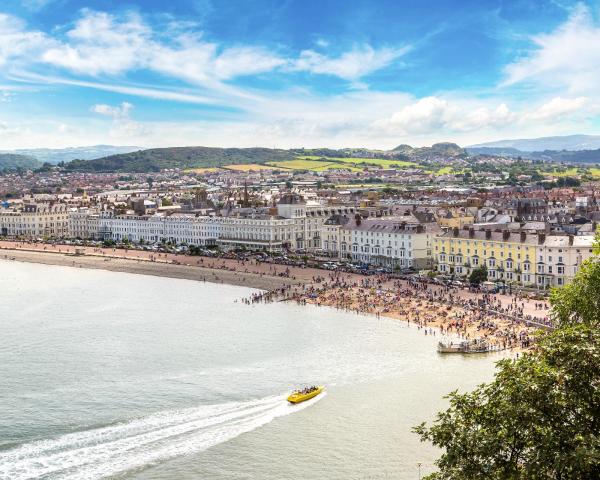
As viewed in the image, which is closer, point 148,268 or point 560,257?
point 560,257

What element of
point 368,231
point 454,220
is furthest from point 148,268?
point 454,220

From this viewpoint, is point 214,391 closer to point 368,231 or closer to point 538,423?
point 538,423

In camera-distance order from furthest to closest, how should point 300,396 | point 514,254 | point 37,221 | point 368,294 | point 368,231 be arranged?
point 37,221 < point 368,231 < point 514,254 < point 368,294 < point 300,396

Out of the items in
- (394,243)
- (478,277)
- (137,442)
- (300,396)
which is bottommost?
(137,442)

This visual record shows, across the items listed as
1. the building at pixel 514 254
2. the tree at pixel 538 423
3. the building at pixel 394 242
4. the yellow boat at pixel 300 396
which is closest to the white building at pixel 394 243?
the building at pixel 394 242

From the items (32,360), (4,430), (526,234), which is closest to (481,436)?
→ (4,430)

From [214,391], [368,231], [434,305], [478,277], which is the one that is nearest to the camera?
[214,391]

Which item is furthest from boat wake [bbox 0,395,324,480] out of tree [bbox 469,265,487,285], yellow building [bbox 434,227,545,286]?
yellow building [bbox 434,227,545,286]

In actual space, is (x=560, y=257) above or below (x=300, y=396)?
above

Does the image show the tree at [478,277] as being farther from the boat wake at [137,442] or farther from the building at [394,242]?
the boat wake at [137,442]
